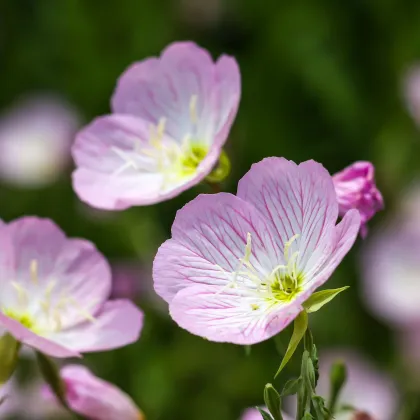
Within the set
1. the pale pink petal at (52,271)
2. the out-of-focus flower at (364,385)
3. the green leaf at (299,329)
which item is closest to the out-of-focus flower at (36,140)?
the out-of-focus flower at (364,385)

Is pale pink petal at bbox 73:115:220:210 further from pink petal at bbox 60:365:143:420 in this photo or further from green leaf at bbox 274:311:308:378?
green leaf at bbox 274:311:308:378

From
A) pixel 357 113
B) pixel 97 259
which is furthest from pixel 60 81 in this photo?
pixel 97 259

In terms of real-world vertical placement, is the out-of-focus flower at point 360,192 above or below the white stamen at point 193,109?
above

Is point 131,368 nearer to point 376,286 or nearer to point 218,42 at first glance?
point 376,286

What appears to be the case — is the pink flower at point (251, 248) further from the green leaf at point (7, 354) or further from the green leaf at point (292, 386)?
the green leaf at point (7, 354)

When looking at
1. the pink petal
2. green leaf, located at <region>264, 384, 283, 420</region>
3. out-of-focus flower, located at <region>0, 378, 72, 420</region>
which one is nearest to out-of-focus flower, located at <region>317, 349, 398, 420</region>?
out-of-focus flower, located at <region>0, 378, 72, 420</region>

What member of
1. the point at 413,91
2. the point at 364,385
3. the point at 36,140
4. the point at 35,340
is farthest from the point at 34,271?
the point at 36,140
